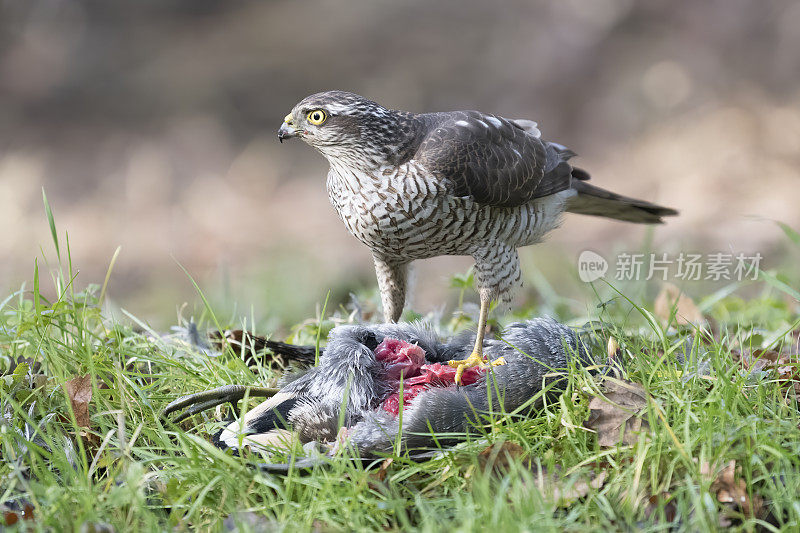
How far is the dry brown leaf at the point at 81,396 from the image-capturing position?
9.20 ft

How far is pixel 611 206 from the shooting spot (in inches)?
185

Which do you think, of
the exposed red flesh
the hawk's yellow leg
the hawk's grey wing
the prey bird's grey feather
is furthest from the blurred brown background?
the prey bird's grey feather

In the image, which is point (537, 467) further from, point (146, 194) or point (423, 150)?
point (146, 194)

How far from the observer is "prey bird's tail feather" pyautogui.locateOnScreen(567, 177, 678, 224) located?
14.8ft

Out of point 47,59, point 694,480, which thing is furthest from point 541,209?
point 47,59

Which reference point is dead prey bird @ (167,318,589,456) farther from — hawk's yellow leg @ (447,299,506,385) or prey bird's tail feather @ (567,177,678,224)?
prey bird's tail feather @ (567,177,678,224)

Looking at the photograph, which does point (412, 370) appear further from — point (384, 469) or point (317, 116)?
point (317, 116)

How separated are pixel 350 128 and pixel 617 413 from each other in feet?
5.76

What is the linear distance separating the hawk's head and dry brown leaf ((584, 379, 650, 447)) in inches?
60.4

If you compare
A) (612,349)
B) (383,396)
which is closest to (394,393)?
(383,396)

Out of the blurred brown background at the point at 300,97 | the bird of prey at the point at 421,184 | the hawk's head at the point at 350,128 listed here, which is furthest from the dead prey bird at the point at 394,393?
the blurred brown background at the point at 300,97

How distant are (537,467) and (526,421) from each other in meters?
0.16

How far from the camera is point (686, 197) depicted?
8.28 meters

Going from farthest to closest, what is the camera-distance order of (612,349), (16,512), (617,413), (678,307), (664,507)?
(678,307) < (612,349) < (617,413) < (16,512) < (664,507)
